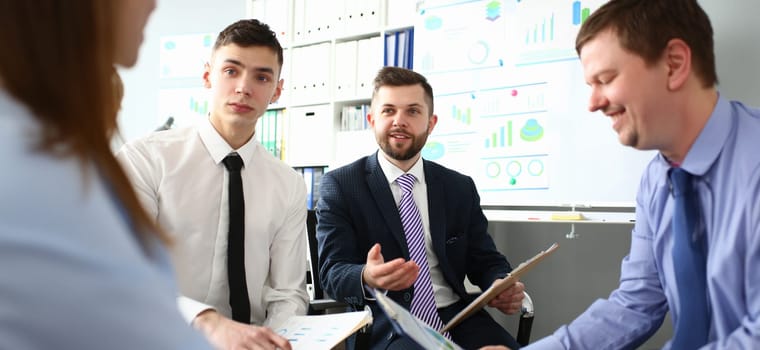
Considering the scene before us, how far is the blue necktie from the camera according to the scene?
109 cm

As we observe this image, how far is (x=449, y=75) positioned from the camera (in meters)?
3.20

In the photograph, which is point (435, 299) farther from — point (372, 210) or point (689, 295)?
point (689, 295)

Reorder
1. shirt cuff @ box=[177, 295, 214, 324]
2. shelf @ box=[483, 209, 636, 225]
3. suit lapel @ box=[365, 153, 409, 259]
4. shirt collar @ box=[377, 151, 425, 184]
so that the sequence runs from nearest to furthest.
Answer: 1. shirt cuff @ box=[177, 295, 214, 324]
2. suit lapel @ box=[365, 153, 409, 259]
3. shirt collar @ box=[377, 151, 425, 184]
4. shelf @ box=[483, 209, 636, 225]

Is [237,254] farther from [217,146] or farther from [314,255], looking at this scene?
[314,255]

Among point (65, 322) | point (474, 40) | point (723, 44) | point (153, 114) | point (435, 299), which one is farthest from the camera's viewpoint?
point (153, 114)

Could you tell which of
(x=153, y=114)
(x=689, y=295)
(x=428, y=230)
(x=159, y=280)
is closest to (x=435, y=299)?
(x=428, y=230)

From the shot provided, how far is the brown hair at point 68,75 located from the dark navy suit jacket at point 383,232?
4.61ft

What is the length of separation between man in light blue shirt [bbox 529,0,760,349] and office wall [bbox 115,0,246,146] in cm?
383

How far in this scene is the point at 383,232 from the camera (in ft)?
6.72

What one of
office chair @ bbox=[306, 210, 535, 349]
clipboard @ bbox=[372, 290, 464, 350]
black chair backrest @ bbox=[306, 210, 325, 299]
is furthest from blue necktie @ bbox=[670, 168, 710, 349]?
black chair backrest @ bbox=[306, 210, 325, 299]

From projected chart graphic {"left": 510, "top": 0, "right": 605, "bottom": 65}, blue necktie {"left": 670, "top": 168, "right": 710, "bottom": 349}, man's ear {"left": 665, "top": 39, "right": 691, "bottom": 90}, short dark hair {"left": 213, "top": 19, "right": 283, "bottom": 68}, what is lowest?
blue necktie {"left": 670, "top": 168, "right": 710, "bottom": 349}

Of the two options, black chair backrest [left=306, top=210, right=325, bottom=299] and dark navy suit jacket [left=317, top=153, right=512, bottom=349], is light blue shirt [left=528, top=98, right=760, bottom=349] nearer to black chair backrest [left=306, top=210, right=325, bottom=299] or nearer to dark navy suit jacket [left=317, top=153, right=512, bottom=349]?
dark navy suit jacket [left=317, top=153, right=512, bottom=349]

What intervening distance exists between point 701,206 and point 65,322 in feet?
Answer: 3.65

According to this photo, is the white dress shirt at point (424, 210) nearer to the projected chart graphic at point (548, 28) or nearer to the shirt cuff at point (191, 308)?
the shirt cuff at point (191, 308)
